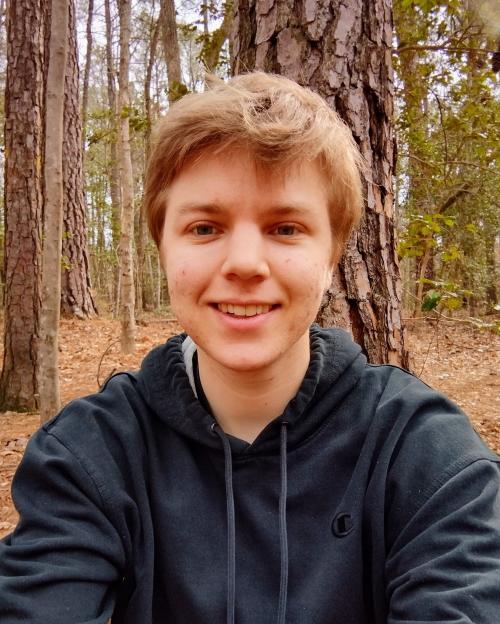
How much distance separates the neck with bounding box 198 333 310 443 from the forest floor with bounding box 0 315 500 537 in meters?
2.43

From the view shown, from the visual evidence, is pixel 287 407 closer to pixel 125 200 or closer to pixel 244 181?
pixel 244 181

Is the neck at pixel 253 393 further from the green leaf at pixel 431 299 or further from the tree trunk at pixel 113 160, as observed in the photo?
the tree trunk at pixel 113 160

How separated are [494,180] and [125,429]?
11088mm

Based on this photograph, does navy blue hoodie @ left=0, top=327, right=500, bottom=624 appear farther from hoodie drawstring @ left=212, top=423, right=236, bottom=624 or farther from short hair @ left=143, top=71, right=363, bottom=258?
short hair @ left=143, top=71, right=363, bottom=258

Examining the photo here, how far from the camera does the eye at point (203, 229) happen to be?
52.8 inches

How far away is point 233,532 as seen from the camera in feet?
4.35

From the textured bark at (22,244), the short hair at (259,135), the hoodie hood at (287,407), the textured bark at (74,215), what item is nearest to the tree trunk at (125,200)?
the textured bark at (74,215)

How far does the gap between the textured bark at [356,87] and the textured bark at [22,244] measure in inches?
150

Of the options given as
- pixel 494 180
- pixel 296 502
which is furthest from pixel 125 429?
pixel 494 180

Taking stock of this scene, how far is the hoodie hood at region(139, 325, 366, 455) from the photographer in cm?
141

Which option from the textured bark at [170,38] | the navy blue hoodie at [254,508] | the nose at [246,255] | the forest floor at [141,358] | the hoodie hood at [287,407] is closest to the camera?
the navy blue hoodie at [254,508]

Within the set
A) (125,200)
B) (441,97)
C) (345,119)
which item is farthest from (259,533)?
(125,200)

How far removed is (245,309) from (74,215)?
8875mm

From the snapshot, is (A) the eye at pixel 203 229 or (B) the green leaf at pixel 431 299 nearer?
(A) the eye at pixel 203 229
